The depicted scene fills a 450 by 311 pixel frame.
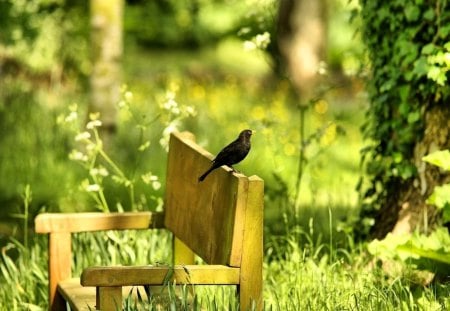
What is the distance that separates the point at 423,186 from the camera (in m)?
6.05

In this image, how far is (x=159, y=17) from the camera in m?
17.8

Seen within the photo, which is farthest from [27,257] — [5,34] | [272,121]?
[5,34]

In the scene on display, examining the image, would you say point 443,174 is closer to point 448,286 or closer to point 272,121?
point 448,286

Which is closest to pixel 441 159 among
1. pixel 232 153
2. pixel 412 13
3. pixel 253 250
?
pixel 412 13

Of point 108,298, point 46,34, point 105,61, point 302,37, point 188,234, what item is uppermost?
point 302,37

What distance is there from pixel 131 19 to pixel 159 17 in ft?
1.86

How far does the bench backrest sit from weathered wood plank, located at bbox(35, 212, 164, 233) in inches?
4.7

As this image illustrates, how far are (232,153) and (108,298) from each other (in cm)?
92

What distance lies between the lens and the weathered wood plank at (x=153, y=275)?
4188mm

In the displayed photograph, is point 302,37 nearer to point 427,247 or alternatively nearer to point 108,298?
point 427,247

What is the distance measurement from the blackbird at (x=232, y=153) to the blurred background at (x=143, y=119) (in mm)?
606

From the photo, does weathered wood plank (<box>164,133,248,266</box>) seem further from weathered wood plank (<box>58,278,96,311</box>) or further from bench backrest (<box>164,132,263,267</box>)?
weathered wood plank (<box>58,278,96,311</box>)

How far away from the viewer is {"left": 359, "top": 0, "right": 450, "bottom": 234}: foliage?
19.1ft

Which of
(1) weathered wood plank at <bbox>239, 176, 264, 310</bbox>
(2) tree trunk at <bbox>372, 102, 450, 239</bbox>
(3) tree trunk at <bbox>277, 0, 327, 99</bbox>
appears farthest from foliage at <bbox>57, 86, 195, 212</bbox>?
(3) tree trunk at <bbox>277, 0, 327, 99</bbox>
